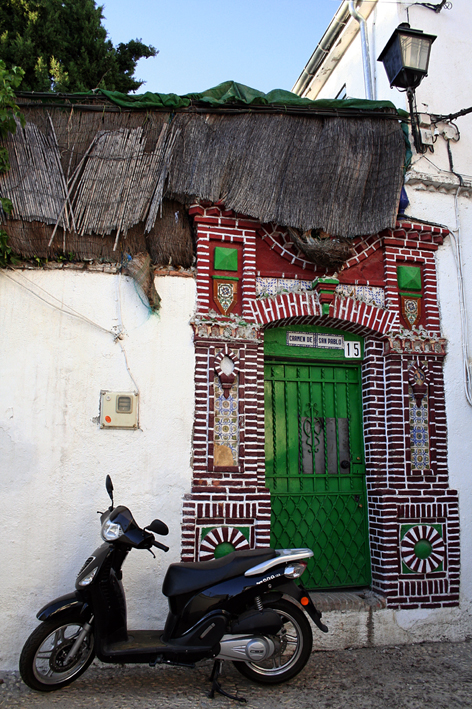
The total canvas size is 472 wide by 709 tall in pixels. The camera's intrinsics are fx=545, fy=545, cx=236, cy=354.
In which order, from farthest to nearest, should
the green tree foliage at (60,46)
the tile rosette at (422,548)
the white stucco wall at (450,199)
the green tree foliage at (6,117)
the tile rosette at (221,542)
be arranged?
1. the green tree foliage at (60,46)
2. the white stucco wall at (450,199)
3. the tile rosette at (422,548)
4. the tile rosette at (221,542)
5. the green tree foliage at (6,117)

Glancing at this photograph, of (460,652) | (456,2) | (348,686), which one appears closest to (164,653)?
(348,686)

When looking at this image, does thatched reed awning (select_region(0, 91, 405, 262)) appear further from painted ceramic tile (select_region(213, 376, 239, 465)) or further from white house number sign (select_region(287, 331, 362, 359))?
painted ceramic tile (select_region(213, 376, 239, 465))

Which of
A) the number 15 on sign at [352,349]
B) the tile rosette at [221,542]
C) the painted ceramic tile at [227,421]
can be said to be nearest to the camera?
the tile rosette at [221,542]

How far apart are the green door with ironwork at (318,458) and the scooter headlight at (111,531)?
1.71 m

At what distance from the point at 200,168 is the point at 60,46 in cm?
564

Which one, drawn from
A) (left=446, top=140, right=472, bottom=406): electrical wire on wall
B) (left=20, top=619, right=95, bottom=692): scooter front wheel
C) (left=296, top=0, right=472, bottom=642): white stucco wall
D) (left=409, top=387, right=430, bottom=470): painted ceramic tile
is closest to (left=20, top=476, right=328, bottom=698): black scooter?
(left=20, top=619, right=95, bottom=692): scooter front wheel

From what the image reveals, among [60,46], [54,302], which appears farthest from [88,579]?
[60,46]

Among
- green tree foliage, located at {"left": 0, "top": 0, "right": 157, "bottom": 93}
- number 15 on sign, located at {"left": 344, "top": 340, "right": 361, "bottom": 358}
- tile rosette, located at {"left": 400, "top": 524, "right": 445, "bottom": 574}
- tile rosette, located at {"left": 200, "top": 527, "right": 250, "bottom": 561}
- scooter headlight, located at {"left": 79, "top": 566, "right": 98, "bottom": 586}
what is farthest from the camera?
green tree foliage, located at {"left": 0, "top": 0, "right": 157, "bottom": 93}

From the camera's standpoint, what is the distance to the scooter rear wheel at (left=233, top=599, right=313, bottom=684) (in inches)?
151

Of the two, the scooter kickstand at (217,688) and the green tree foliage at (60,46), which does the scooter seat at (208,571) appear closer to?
the scooter kickstand at (217,688)

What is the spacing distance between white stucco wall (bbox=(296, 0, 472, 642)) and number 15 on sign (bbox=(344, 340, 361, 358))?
880 mm

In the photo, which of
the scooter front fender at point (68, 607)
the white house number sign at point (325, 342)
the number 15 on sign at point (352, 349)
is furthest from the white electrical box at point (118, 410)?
the number 15 on sign at point (352, 349)

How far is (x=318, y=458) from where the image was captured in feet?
17.5

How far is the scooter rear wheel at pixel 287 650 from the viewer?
3824 mm
